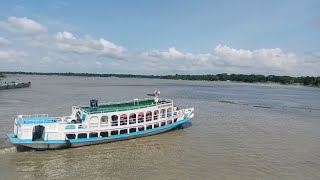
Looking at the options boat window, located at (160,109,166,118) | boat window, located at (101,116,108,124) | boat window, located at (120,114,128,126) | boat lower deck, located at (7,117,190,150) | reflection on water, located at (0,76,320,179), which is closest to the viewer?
reflection on water, located at (0,76,320,179)

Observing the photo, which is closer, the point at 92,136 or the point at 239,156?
the point at 239,156

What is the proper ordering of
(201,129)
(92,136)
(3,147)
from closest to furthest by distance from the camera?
(3,147), (92,136), (201,129)

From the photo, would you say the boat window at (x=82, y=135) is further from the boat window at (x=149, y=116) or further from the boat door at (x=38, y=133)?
the boat window at (x=149, y=116)

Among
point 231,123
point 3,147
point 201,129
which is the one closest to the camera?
point 3,147

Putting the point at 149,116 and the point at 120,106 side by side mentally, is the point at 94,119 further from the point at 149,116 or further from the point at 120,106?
the point at 149,116

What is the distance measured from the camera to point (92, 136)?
2939 cm

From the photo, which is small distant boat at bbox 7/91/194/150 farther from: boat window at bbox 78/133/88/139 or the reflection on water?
the reflection on water

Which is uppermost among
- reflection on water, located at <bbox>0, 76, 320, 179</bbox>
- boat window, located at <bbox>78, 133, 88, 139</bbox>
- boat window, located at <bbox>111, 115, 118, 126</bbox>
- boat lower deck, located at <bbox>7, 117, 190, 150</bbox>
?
boat window, located at <bbox>111, 115, 118, 126</bbox>

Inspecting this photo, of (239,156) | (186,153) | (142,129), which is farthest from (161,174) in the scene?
(142,129)

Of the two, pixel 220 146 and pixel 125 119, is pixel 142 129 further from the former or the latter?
pixel 220 146

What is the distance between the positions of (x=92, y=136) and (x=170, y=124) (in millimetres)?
9811

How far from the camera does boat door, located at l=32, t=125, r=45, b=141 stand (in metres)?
27.3

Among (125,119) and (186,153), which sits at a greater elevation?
(125,119)

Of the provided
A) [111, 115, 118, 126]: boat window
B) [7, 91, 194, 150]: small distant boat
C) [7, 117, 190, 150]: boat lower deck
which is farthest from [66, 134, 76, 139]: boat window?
[111, 115, 118, 126]: boat window
